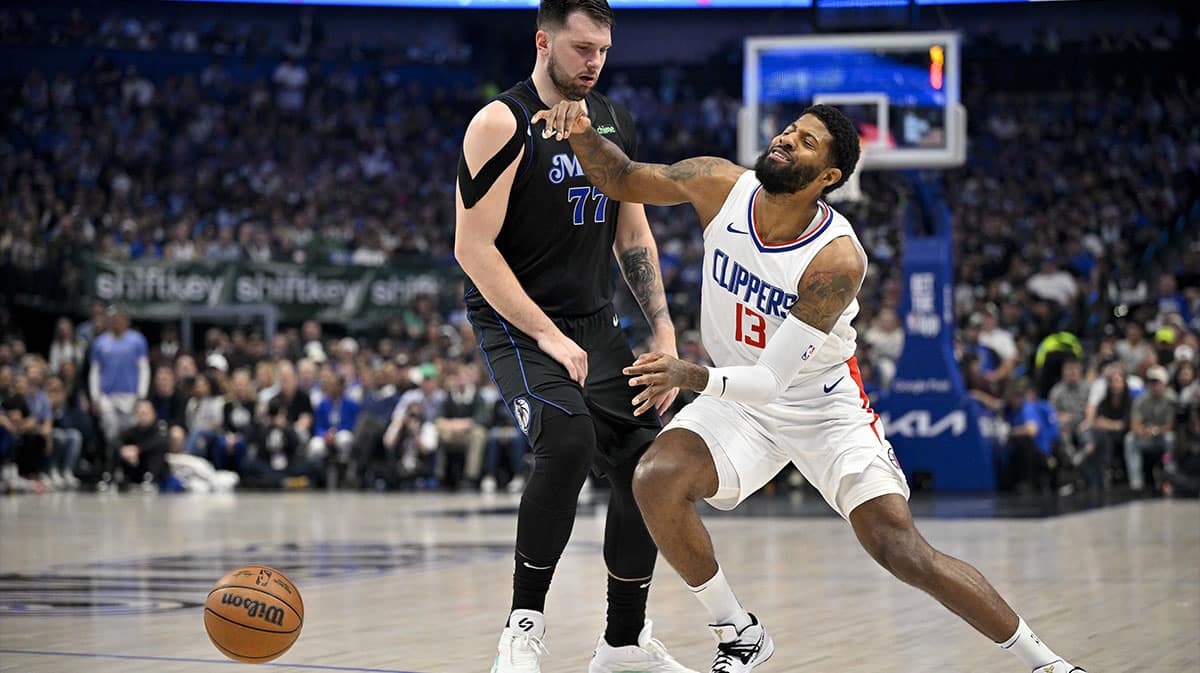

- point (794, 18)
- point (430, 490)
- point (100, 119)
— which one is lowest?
point (430, 490)

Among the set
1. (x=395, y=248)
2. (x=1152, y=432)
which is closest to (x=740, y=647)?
(x=1152, y=432)

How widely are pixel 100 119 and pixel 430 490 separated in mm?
14048

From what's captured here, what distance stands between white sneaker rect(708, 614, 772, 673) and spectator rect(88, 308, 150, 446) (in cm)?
1496

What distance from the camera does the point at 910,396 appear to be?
51.6ft

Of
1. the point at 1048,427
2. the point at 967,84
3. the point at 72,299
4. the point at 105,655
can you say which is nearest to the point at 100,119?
the point at 72,299

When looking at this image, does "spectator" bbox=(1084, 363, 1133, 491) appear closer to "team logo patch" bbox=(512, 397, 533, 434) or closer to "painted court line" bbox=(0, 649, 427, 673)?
"team logo patch" bbox=(512, 397, 533, 434)

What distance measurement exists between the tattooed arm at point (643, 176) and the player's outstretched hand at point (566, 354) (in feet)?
1.87

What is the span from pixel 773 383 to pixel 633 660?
4.15 ft

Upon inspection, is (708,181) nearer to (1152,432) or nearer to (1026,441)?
(1026,441)

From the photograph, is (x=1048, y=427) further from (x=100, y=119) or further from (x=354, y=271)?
(x=100, y=119)

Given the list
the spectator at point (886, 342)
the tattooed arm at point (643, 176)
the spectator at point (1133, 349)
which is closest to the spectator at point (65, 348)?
the spectator at point (886, 342)

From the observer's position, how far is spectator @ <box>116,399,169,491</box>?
722 inches

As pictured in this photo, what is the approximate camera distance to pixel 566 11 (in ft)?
17.1

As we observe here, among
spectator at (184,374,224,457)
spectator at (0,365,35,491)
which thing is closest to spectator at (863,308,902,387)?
spectator at (184,374,224,457)
